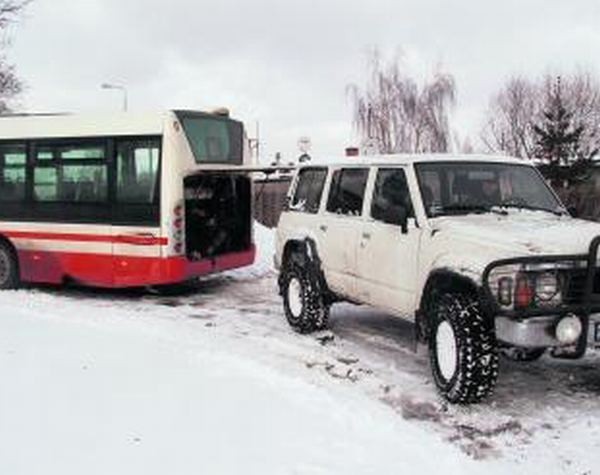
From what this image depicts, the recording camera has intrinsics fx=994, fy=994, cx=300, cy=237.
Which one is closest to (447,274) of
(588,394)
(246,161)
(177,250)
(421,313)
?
(421,313)

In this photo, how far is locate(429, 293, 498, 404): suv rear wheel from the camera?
772cm

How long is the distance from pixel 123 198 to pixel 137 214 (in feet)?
1.11

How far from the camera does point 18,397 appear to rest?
7125 millimetres

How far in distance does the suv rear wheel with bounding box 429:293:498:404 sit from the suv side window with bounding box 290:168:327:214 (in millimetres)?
3410

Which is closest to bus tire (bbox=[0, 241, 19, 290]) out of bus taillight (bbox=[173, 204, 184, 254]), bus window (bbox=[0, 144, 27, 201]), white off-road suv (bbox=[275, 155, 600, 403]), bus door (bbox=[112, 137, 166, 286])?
bus window (bbox=[0, 144, 27, 201])

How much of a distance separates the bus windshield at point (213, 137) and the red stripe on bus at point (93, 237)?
51.5 inches

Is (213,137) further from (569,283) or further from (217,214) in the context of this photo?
(569,283)

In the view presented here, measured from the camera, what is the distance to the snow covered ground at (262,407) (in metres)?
6.27

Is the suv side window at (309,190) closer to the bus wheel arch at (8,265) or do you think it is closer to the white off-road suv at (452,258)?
the white off-road suv at (452,258)

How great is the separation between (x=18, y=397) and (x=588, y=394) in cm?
459

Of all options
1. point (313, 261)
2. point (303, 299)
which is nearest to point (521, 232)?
point (313, 261)

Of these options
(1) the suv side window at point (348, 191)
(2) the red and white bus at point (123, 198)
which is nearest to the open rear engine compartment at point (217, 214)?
(2) the red and white bus at point (123, 198)

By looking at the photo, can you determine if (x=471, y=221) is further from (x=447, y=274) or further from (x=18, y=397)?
(x=18, y=397)

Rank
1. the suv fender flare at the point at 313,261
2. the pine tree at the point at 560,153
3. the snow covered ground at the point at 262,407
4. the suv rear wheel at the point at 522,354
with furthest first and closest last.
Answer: the pine tree at the point at 560,153 → the suv fender flare at the point at 313,261 → the suv rear wheel at the point at 522,354 → the snow covered ground at the point at 262,407
